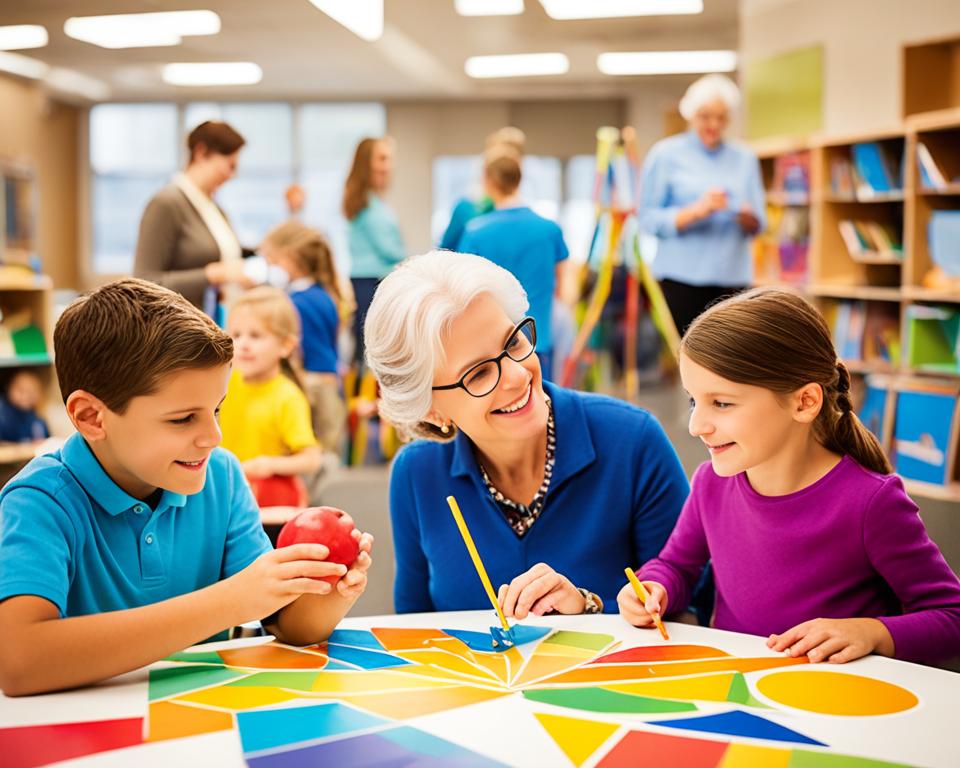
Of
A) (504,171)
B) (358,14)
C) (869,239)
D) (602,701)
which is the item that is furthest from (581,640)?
(358,14)

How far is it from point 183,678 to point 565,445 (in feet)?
2.32

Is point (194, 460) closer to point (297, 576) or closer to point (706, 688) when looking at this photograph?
point (297, 576)

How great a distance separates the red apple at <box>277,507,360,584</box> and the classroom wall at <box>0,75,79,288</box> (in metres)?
12.9

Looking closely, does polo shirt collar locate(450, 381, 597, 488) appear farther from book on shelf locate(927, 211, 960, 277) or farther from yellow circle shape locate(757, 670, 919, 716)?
book on shelf locate(927, 211, 960, 277)

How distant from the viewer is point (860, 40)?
6703 millimetres

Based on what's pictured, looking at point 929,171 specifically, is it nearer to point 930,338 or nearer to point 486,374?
point 930,338

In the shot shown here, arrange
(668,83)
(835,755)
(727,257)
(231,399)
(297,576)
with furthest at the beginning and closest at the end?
(668,83), (727,257), (231,399), (297,576), (835,755)

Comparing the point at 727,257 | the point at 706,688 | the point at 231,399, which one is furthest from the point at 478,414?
the point at 727,257

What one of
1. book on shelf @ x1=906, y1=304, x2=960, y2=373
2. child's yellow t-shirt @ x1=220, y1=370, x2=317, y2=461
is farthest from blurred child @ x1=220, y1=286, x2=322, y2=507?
book on shelf @ x1=906, y1=304, x2=960, y2=373

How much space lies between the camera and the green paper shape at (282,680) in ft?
3.56

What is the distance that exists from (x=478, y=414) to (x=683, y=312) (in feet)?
12.2

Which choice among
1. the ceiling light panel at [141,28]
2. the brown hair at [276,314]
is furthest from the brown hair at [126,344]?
the ceiling light panel at [141,28]

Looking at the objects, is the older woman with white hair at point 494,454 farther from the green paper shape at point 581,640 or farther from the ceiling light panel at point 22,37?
the ceiling light panel at point 22,37

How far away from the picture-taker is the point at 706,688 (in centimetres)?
106
